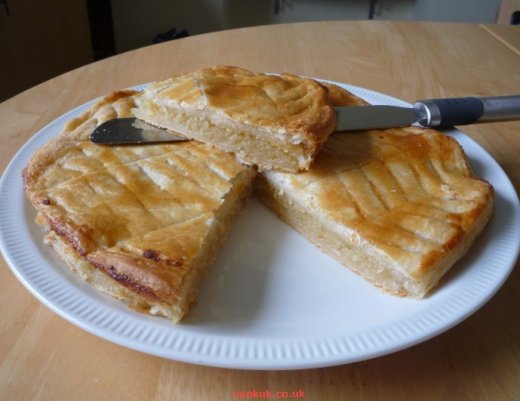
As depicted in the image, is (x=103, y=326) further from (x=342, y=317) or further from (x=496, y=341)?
(x=496, y=341)

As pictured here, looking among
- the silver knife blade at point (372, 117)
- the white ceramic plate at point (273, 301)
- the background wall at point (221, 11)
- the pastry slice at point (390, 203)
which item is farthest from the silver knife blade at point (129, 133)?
the background wall at point (221, 11)

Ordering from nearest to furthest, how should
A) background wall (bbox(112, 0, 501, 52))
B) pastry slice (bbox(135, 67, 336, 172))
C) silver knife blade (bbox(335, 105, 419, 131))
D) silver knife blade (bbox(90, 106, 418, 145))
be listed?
pastry slice (bbox(135, 67, 336, 172)) < silver knife blade (bbox(90, 106, 418, 145)) < silver knife blade (bbox(335, 105, 419, 131)) < background wall (bbox(112, 0, 501, 52))

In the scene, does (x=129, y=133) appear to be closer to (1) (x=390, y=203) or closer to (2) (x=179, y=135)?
(2) (x=179, y=135)

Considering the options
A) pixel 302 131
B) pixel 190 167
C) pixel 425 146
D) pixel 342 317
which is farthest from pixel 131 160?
pixel 425 146

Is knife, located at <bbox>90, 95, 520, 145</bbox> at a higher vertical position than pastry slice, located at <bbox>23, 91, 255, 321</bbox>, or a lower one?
higher

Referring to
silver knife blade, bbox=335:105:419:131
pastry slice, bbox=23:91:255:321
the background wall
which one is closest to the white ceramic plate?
pastry slice, bbox=23:91:255:321

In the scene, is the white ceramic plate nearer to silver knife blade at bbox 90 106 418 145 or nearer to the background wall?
silver knife blade at bbox 90 106 418 145

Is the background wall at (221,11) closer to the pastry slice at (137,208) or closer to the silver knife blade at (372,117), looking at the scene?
the pastry slice at (137,208)

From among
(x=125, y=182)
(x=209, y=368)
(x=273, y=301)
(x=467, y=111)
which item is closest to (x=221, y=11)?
(x=467, y=111)
